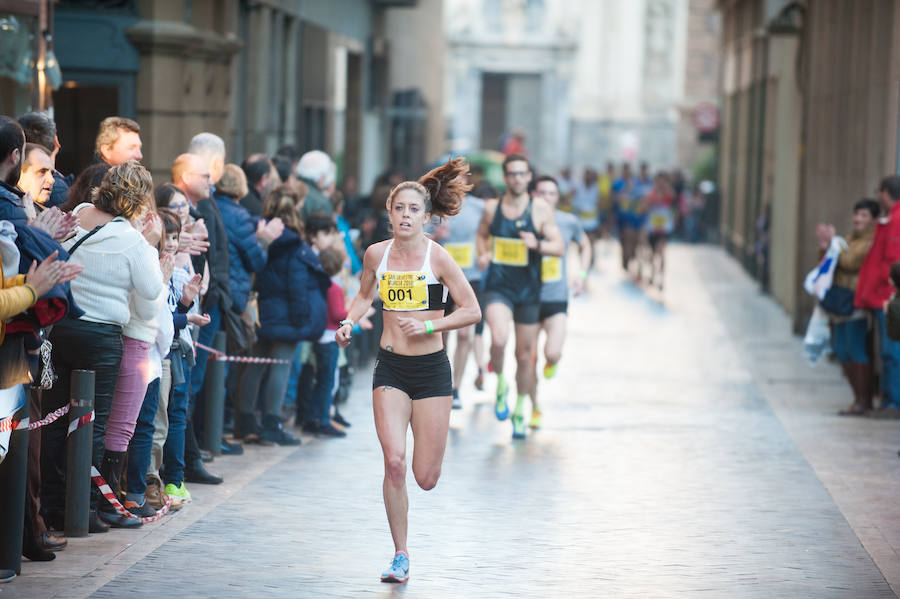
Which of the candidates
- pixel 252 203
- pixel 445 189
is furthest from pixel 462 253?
pixel 445 189

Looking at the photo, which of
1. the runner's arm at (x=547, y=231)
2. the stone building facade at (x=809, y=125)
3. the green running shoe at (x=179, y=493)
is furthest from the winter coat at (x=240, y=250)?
the stone building facade at (x=809, y=125)

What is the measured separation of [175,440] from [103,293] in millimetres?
1392

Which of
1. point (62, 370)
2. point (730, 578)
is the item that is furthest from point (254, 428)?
point (730, 578)

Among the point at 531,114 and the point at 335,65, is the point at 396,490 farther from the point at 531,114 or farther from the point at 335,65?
the point at 531,114

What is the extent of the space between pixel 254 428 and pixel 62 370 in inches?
134

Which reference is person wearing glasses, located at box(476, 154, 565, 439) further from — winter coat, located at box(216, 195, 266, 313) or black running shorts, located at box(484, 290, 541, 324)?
winter coat, located at box(216, 195, 266, 313)

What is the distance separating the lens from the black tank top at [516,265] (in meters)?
12.5

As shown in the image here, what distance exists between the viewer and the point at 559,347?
42.1 ft

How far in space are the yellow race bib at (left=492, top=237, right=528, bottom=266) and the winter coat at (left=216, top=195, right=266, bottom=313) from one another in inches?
85.3

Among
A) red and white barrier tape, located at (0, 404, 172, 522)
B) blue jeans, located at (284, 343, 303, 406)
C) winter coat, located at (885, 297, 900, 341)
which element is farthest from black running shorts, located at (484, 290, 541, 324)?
red and white barrier tape, located at (0, 404, 172, 522)

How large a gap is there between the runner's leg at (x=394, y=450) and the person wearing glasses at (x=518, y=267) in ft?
14.6

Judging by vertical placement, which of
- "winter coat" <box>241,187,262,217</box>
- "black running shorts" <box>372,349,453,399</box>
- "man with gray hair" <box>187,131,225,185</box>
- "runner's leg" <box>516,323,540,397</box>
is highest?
"man with gray hair" <box>187,131,225,185</box>

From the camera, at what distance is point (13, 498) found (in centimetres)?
752

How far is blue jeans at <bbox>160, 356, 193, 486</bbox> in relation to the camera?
9508 mm
